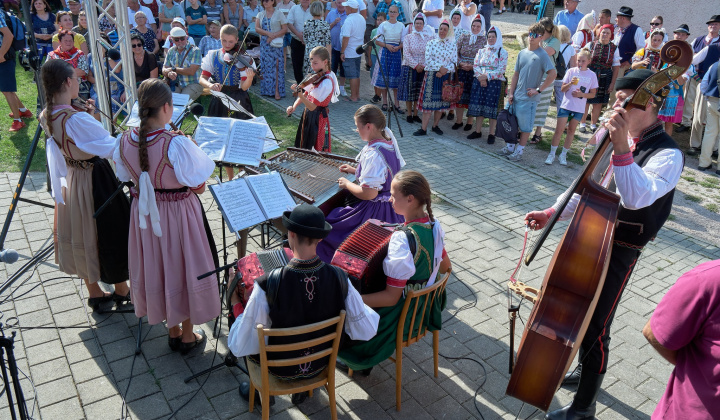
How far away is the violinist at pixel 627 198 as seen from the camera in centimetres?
266

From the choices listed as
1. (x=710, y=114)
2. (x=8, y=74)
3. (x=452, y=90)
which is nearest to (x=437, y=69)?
(x=452, y=90)

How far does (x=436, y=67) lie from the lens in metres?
9.06

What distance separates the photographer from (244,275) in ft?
9.99

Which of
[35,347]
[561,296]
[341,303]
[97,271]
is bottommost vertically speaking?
[35,347]

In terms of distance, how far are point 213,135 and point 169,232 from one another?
3.96 feet

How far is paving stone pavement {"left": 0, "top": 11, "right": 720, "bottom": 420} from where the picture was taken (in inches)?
134

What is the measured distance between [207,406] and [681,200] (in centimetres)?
699

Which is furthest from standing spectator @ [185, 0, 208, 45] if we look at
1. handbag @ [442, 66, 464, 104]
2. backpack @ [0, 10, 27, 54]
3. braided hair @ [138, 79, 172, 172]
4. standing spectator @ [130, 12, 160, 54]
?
braided hair @ [138, 79, 172, 172]

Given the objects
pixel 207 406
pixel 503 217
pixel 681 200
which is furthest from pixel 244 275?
pixel 681 200

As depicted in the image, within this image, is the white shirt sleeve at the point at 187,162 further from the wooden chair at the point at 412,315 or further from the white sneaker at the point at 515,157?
the white sneaker at the point at 515,157

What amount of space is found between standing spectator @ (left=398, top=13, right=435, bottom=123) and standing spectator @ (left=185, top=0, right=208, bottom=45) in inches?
198

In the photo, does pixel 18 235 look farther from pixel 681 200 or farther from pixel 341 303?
pixel 681 200

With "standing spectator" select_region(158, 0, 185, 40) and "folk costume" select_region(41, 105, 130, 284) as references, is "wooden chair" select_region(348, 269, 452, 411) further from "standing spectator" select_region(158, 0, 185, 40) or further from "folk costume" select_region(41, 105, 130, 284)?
"standing spectator" select_region(158, 0, 185, 40)

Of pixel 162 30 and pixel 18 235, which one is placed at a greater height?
pixel 162 30
